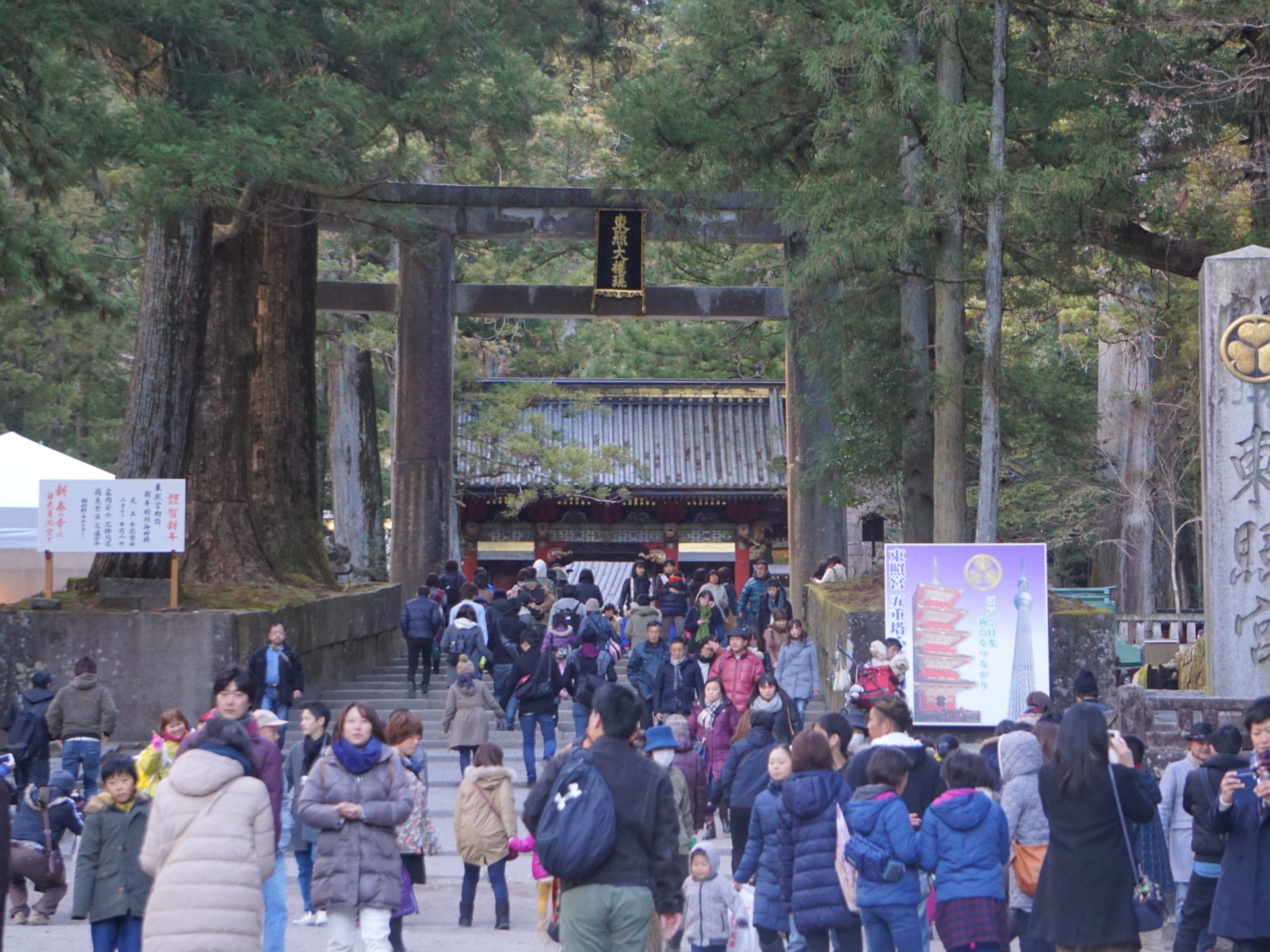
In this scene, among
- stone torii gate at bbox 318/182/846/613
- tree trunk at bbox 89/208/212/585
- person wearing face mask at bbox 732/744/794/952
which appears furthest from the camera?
stone torii gate at bbox 318/182/846/613

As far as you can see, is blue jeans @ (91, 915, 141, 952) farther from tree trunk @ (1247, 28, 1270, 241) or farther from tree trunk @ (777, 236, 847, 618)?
tree trunk @ (777, 236, 847, 618)

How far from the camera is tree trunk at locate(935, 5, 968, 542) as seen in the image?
42.1ft

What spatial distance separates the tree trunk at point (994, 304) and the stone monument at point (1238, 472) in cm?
211

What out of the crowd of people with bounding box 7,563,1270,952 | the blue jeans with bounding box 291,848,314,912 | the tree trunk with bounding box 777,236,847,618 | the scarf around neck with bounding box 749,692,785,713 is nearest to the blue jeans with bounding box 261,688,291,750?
the crowd of people with bounding box 7,563,1270,952

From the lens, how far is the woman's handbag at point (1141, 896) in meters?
5.55

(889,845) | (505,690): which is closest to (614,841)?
(889,845)

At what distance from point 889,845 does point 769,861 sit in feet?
2.47

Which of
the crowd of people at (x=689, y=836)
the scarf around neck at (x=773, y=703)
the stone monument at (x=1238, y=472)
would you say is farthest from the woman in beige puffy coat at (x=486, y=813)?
the stone monument at (x=1238, y=472)

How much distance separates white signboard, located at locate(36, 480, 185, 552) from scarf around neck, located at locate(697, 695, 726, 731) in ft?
17.6

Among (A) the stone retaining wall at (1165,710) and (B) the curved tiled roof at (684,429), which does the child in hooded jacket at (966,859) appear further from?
(B) the curved tiled roof at (684,429)

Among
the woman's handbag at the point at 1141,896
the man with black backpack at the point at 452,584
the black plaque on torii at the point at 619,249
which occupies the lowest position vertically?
the woman's handbag at the point at 1141,896

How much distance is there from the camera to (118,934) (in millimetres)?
6395

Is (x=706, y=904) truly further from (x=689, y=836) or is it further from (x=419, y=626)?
(x=419, y=626)

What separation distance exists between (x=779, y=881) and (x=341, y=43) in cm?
975
